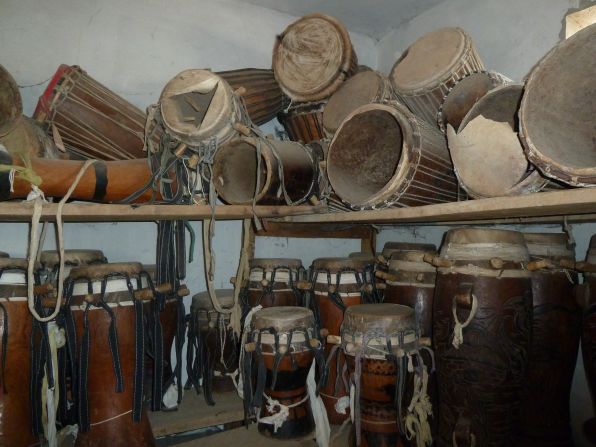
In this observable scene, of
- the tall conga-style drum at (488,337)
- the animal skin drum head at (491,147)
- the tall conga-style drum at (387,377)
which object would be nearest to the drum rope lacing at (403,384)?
the tall conga-style drum at (387,377)

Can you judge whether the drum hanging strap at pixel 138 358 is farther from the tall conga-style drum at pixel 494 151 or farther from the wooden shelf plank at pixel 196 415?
the tall conga-style drum at pixel 494 151

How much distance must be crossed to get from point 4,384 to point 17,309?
30 cm

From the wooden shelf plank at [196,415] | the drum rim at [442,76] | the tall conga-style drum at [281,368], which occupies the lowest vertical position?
the wooden shelf plank at [196,415]

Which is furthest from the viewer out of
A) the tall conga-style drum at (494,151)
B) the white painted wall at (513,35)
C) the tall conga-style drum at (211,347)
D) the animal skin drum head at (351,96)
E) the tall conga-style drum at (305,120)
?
the tall conga-style drum at (305,120)

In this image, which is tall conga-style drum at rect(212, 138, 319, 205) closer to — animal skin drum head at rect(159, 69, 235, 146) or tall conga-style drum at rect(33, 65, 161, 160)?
animal skin drum head at rect(159, 69, 235, 146)

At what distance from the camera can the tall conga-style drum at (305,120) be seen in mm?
2504

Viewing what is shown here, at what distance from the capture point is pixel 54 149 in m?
2.03

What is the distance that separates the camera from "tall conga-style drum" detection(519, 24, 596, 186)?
107 centimetres

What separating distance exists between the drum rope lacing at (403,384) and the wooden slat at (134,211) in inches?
30.1

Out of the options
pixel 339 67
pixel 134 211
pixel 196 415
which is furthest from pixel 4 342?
pixel 339 67

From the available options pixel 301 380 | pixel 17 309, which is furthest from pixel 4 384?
pixel 301 380

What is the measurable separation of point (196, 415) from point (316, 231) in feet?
4.81

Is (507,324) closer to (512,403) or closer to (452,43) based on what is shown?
(512,403)

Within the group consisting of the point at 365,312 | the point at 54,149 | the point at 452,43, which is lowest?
the point at 365,312
